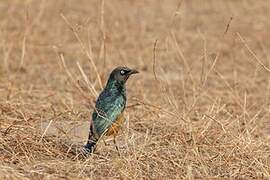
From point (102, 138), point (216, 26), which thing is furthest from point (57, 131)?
point (216, 26)

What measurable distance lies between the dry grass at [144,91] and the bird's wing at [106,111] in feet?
0.64

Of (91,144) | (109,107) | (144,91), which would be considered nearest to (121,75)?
(109,107)

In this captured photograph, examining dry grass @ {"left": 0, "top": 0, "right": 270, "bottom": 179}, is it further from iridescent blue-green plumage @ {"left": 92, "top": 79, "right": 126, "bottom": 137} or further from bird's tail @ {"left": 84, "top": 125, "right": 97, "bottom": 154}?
iridescent blue-green plumage @ {"left": 92, "top": 79, "right": 126, "bottom": 137}

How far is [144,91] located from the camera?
905 centimetres

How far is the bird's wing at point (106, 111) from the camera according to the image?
5828mm

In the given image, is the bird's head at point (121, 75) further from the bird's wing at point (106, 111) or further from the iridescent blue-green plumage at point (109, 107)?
the bird's wing at point (106, 111)

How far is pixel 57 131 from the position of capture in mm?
6512

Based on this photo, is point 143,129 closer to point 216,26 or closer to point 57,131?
point 57,131

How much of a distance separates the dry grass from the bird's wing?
197mm

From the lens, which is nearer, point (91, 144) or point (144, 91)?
point (91, 144)

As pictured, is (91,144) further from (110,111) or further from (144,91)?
(144,91)

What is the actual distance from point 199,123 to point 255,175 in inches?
44.5

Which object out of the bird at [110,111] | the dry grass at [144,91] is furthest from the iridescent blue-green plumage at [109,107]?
the dry grass at [144,91]

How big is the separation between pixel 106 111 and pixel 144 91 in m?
3.13
